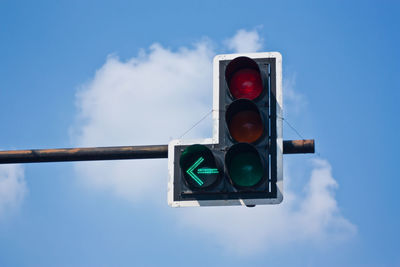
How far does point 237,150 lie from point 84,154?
5.22ft

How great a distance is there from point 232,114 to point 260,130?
29cm

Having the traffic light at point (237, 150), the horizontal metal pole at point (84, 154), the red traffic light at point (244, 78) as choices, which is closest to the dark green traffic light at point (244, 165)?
the traffic light at point (237, 150)

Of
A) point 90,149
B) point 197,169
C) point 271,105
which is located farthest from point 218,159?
point 90,149

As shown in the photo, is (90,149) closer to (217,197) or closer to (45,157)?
(45,157)

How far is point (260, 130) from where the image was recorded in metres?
7.55

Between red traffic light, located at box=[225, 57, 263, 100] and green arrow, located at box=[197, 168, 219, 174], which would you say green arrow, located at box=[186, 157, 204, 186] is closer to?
green arrow, located at box=[197, 168, 219, 174]

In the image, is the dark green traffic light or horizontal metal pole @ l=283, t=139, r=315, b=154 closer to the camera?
the dark green traffic light

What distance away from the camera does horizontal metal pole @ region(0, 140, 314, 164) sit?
26.1 feet

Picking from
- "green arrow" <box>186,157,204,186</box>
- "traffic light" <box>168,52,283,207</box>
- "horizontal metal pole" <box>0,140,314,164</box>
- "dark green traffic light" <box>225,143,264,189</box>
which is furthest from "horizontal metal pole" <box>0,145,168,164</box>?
"dark green traffic light" <box>225,143,264,189</box>

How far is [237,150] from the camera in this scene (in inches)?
292

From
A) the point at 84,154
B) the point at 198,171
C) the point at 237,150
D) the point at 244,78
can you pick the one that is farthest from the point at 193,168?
the point at 84,154

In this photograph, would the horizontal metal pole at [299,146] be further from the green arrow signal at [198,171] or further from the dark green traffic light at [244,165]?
the green arrow signal at [198,171]

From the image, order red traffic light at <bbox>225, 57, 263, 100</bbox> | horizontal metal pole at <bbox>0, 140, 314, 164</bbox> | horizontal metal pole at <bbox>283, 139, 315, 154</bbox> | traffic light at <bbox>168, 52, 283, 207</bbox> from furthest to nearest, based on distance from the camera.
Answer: horizontal metal pole at <bbox>0, 140, 314, 164</bbox>
red traffic light at <bbox>225, 57, 263, 100</bbox>
horizontal metal pole at <bbox>283, 139, 315, 154</bbox>
traffic light at <bbox>168, 52, 283, 207</bbox>

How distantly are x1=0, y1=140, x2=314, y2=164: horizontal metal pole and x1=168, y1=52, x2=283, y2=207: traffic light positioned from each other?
182 millimetres
